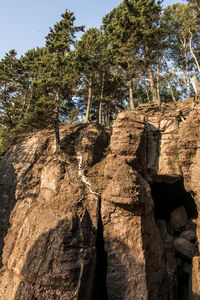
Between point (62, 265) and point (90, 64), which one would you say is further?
point (90, 64)

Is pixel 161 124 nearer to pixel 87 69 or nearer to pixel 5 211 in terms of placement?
pixel 87 69

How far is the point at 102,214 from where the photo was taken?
1059 cm

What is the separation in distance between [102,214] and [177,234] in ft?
24.7

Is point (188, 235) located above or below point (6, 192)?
below

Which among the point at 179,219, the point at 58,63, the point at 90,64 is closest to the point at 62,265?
the point at 179,219

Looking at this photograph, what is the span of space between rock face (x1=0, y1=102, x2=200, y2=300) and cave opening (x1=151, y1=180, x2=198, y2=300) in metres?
0.07

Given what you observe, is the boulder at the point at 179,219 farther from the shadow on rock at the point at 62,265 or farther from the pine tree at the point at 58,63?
the pine tree at the point at 58,63

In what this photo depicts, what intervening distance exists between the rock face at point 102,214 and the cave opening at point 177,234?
7cm

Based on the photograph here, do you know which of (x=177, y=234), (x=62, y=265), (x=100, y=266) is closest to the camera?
(x=62, y=265)

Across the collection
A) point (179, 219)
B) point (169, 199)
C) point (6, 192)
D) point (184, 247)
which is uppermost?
point (169, 199)

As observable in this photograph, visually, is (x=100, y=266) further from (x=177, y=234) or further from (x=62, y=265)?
(x=177, y=234)

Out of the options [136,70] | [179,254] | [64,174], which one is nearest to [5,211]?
[64,174]

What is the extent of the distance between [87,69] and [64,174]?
1112 cm

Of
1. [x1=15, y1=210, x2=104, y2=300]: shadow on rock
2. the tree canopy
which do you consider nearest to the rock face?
[x1=15, y1=210, x2=104, y2=300]: shadow on rock
